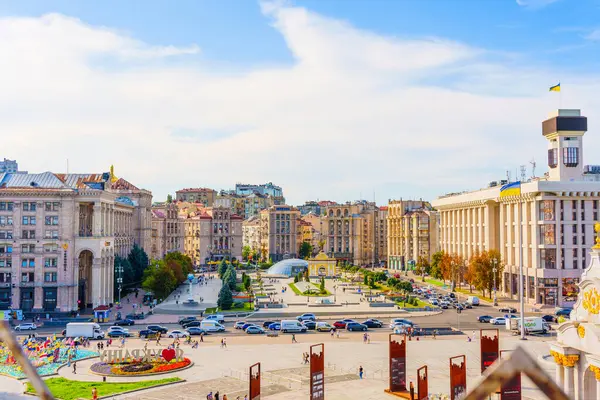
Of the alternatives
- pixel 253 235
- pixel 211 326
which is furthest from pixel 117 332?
pixel 253 235

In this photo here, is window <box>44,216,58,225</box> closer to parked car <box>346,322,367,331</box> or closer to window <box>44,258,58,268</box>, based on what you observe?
window <box>44,258,58,268</box>

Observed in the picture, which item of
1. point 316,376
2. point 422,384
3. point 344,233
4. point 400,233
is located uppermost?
point 344,233

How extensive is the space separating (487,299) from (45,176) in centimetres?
5533

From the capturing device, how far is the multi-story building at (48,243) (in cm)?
6688

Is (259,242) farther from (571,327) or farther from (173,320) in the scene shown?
(571,327)

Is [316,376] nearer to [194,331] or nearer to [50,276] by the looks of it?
[194,331]

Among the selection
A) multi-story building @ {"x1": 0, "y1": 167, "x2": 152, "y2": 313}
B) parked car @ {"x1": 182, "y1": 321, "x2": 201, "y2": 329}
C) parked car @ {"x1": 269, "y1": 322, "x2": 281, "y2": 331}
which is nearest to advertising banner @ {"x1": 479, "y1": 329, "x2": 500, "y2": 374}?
parked car @ {"x1": 269, "y1": 322, "x2": 281, "y2": 331}

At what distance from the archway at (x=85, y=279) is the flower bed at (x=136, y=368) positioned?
1232 inches

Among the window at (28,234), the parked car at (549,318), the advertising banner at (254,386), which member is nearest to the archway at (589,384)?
the advertising banner at (254,386)

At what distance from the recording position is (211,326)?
57.7m

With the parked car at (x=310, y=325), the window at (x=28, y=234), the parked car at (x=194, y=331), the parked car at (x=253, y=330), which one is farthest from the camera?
the window at (x=28, y=234)

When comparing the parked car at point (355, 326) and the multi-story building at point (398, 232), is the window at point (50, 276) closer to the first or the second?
the parked car at point (355, 326)

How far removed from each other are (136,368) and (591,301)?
95.1 ft

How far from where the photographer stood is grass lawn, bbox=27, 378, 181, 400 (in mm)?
34688
